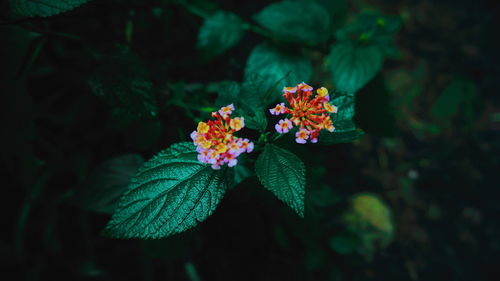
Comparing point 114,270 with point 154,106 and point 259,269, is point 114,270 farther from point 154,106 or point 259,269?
point 154,106

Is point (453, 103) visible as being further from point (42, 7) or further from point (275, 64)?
point (42, 7)

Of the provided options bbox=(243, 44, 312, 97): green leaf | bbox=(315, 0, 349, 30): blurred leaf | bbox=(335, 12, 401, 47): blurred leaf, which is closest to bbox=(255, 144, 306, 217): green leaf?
bbox=(243, 44, 312, 97): green leaf

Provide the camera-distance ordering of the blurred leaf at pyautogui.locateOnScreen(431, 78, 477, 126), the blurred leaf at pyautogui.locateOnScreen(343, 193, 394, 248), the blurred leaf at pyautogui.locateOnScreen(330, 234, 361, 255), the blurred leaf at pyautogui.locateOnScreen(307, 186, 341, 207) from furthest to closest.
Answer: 1. the blurred leaf at pyautogui.locateOnScreen(431, 78, 477, 126)
2. the blurred leaf at pyautogui.locateOnScreen(343, 193, 394, 248)
3. the blurred leaf at pyautogui.locateOnScreen(330, 234, 361, 255)
4. the blurred leaf at pyautogui.locateOnScreen(307, 186, 341, 207)

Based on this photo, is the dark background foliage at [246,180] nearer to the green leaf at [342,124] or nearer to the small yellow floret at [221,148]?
the green leaf at [342,124]

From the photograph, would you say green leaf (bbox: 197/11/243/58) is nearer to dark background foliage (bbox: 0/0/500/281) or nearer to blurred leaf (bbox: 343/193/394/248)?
dark background foliage (bbox: 0/0/500/281)

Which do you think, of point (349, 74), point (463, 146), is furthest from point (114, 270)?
point (463, 146)
